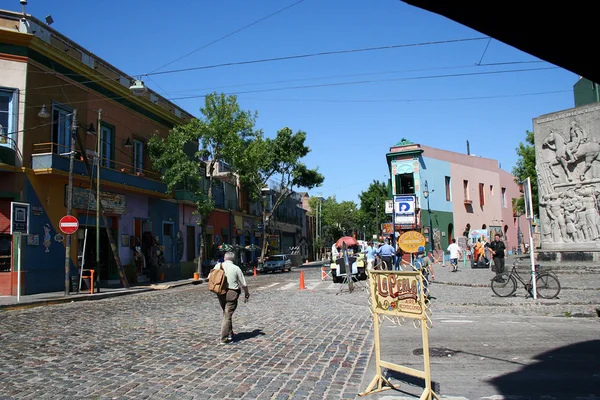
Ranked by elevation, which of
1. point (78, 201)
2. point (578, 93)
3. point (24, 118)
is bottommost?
point (78, 201)

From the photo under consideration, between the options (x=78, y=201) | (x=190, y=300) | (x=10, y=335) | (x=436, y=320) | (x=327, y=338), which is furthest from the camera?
(x=78, y=201)

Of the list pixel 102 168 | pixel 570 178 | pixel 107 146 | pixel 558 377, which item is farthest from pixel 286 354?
pixel 107 146

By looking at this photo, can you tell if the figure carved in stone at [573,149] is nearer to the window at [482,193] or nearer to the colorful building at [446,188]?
the colorful building at [446,188]

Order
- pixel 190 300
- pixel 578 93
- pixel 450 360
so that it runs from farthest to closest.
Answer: pixel 578 93, pixel 190 300, pixel 450 360

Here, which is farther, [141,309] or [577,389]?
[141,309]

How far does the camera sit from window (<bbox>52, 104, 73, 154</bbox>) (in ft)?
72.2

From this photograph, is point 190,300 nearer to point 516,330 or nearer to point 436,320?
point 436,320

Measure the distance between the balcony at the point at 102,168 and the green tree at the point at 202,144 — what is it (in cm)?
88

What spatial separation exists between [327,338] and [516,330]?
360 centimetres

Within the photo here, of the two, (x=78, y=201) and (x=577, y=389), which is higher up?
(x=78, y=201)

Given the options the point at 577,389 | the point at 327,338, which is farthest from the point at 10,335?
the point at 577,389

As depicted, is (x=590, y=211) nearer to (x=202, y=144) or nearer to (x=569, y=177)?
(x=569, y=177)

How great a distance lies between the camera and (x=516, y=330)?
9.16 metres

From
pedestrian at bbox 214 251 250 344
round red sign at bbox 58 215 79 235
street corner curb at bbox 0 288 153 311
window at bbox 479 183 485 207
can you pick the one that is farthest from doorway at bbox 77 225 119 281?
window at bbox 479 183 485 207
